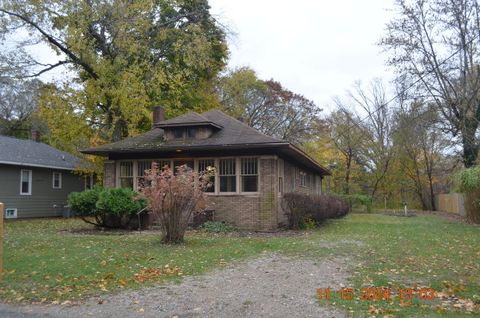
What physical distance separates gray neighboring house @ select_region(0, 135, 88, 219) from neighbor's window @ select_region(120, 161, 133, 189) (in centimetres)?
706

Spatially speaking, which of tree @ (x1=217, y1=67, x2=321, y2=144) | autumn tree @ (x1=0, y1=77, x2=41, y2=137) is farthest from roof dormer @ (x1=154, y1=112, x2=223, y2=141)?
autumn tree @ (x1=0, y1=77, x2=41, y2=137)

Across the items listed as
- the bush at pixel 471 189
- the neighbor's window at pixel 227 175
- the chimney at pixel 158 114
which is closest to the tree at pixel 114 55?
the chimney at pixel 158 114

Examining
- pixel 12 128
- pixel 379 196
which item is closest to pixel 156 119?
pixel 12 128

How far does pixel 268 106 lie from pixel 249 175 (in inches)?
969

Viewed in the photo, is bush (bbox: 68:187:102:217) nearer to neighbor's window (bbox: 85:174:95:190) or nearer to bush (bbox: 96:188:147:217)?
bush (bbox: 96:188:147:217)

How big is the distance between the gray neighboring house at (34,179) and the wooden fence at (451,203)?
22.9m

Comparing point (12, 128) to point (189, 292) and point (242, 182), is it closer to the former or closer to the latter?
point (242, 182)

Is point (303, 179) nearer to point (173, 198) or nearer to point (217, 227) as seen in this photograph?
point (217, 227)

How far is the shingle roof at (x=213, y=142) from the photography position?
15.5 m

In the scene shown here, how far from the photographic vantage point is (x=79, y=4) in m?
21.5

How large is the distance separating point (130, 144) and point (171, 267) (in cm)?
1026

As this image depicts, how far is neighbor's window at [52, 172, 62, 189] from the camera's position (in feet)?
82.3

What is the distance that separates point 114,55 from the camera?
23.1 meters

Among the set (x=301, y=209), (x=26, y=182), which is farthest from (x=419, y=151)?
(x=26, y=182)
